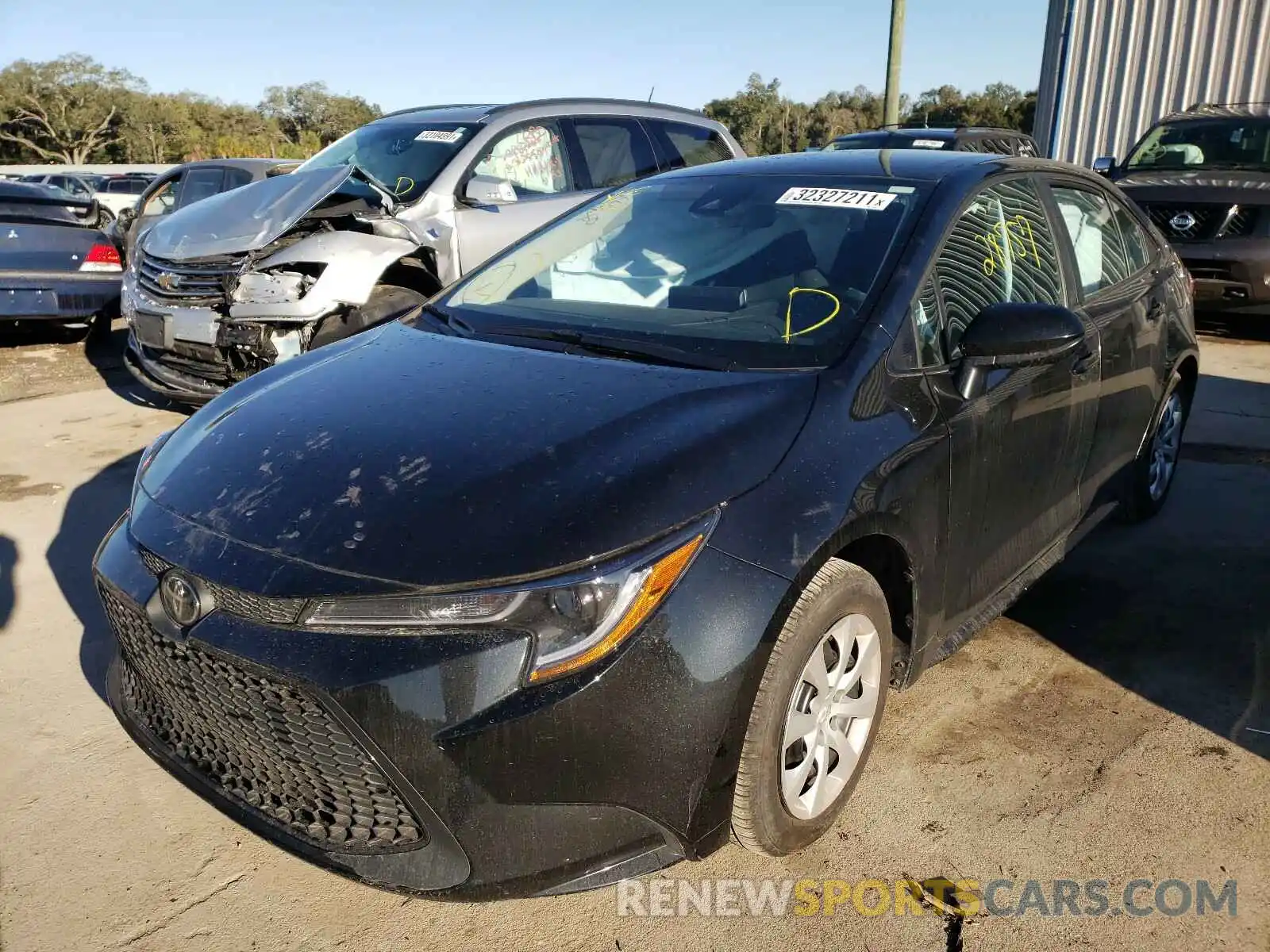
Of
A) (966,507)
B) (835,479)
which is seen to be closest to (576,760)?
(835,479)

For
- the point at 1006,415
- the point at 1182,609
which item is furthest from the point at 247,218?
the point at 1182,609

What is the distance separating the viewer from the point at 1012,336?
2629mm

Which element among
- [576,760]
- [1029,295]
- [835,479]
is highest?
[1029,295]

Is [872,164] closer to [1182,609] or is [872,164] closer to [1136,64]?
[1182,609]

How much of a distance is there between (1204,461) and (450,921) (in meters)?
4.76

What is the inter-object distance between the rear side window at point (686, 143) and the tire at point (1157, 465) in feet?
12.5

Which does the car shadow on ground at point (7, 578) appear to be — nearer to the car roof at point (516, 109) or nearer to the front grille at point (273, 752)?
the front grille at point (273, 752)

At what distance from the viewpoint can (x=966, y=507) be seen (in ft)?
9.04

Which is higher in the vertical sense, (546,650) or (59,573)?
(546,650)

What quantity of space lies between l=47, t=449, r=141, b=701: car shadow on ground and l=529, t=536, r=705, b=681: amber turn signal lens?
1.90 meters

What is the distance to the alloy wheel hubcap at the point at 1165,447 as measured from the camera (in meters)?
4.33

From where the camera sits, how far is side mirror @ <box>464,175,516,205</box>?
6195mm

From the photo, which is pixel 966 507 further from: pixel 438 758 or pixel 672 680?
pixel 438 758

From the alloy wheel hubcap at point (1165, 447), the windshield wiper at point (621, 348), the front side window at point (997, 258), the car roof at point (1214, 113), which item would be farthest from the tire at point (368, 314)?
the car roof at point (1214, 113)
